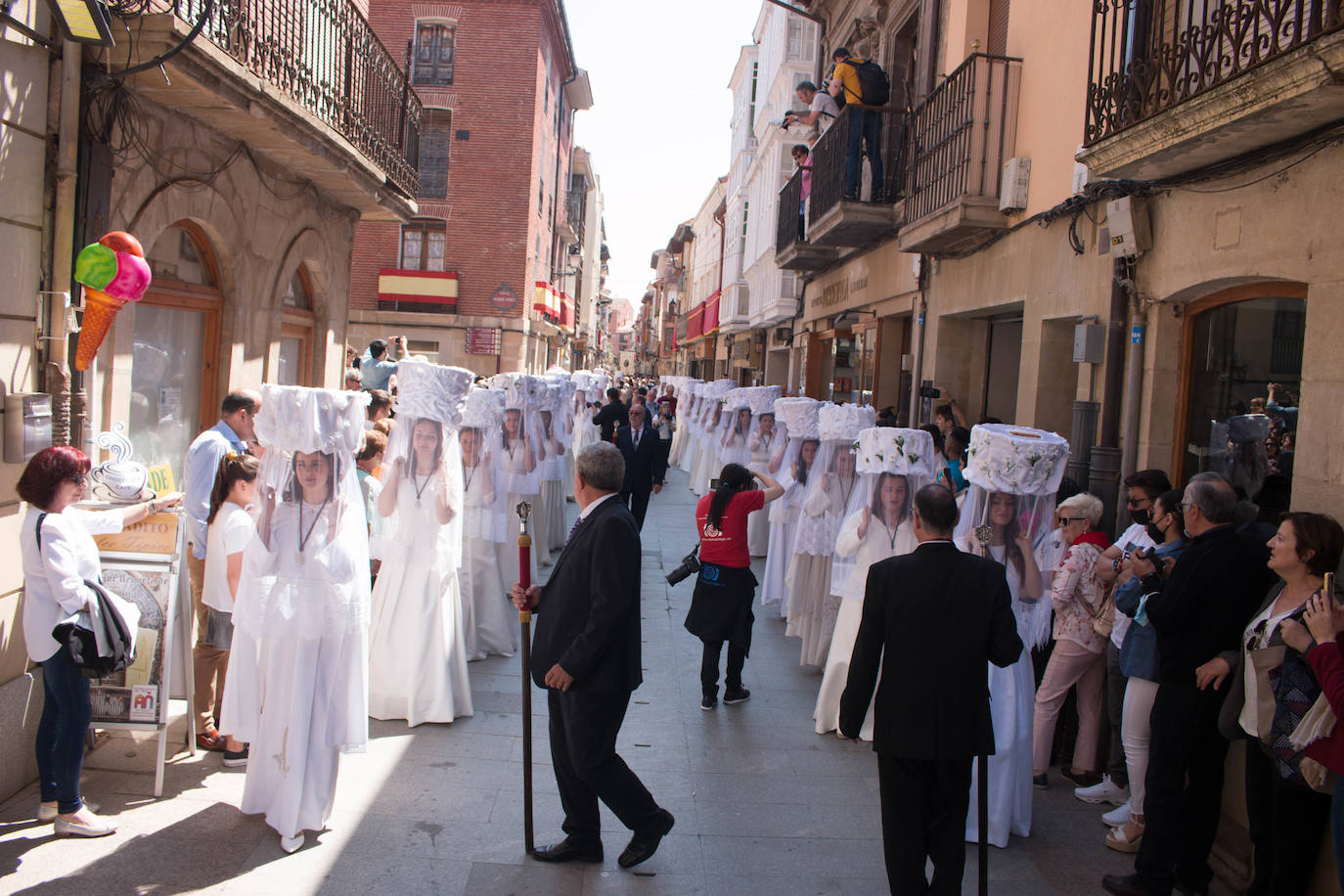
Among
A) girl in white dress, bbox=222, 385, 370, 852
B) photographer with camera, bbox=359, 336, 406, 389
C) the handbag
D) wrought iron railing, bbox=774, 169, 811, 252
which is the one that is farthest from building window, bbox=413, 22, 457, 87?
the handbag

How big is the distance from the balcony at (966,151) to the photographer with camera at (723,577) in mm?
4597

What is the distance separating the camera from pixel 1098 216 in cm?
775

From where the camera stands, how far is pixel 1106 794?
218 inches

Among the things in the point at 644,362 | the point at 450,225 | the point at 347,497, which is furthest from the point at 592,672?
the point at 644,362

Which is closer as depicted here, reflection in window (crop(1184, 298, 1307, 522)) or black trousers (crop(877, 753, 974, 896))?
black trousers (crop(877, 753, 974, 896))

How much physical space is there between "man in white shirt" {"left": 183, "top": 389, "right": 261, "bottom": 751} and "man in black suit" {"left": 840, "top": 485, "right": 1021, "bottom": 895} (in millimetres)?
3426

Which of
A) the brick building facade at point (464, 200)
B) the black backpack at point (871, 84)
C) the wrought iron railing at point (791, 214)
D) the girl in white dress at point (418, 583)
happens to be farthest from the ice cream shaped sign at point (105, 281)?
the brick building facade at point (464, 200)

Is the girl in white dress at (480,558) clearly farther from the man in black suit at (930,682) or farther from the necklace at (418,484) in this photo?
the man in black suit at (930,682)

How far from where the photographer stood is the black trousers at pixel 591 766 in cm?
431

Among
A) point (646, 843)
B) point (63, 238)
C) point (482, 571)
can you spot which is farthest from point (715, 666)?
point (63, 238)

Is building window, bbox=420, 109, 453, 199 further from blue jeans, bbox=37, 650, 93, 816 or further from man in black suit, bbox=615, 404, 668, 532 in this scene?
blue jeans, bbox=37, 650, 93, 816

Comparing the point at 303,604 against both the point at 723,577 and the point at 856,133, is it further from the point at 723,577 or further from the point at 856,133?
the point at 856,133

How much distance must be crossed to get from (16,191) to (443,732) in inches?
147

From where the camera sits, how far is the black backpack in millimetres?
12953
